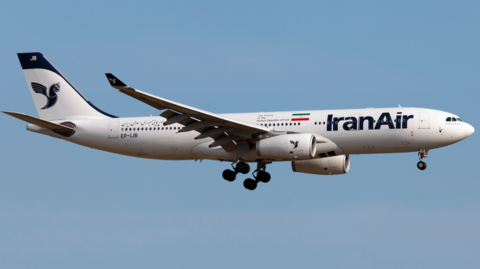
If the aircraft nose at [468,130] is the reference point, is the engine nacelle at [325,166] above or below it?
below

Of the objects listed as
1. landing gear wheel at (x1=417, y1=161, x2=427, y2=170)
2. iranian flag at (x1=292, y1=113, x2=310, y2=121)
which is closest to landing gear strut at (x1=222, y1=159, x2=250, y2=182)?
iranian flag at (x1=292, y1=113, x2=310, y2=121)

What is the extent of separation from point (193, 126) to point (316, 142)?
6862 millimetres

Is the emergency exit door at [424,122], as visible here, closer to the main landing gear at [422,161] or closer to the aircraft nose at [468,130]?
the main landing gear at [422,161]

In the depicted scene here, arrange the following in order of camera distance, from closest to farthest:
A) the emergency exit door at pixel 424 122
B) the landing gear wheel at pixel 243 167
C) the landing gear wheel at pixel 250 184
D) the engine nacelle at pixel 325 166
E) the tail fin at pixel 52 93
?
the emergency exit door at pixel 424 122
the landing gear wheel at pixel 243 167
the engine nacelle at pixel 325 166
the landing gear wheel at pixel 250 184
the tail fin at pixel 52 93

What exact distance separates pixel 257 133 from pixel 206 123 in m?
3.08

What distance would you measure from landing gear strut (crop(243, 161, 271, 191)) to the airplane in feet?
0.20

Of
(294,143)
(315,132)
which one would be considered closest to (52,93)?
(294,143)

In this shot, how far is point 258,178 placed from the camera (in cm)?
4009

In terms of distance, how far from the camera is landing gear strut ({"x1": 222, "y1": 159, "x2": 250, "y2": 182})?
121 ft

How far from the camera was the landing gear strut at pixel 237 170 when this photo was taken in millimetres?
37000

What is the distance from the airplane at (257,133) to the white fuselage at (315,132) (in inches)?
2.1

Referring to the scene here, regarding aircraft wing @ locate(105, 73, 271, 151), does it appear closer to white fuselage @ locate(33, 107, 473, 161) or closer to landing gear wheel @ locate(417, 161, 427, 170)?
white fuselage @ locate(33, 107, 473, 161)

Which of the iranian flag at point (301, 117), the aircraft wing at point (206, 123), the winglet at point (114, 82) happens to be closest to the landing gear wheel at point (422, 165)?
the iranian flag at point (301, 117)

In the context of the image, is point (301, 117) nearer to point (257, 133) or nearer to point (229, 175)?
point (257, 133)
